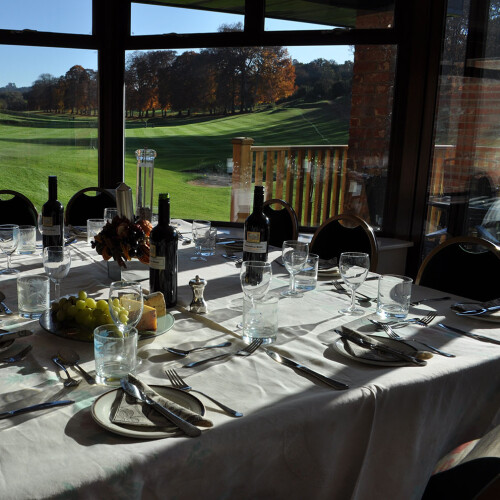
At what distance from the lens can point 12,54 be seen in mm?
3820

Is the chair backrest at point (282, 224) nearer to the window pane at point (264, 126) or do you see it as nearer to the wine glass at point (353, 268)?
the window pane at point (264, 126)

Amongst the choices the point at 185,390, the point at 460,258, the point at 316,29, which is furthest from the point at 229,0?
the point at 185,390

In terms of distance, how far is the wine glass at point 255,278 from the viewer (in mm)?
1567

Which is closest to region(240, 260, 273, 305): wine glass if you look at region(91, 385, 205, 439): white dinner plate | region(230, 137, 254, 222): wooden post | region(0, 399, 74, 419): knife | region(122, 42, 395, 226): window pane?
region(91, 385, 205, 439): white dinner plate

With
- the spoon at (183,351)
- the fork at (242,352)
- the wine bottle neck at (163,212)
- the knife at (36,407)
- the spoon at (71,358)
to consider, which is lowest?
the spoon at (183,351)

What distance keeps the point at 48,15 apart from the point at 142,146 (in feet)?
3.36

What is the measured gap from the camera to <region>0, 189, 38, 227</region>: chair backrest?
3080 millimetres

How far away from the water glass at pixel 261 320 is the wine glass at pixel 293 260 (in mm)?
402

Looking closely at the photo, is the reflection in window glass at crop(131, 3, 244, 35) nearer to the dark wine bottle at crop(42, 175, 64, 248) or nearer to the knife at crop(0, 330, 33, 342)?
the dark wine bottle at crop(42, 175, 64, 248)

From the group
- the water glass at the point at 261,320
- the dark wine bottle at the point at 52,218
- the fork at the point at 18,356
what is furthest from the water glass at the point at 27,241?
the water glass at the point at 261,320

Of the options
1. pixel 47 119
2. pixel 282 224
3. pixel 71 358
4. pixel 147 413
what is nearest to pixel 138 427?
pixel 147 413

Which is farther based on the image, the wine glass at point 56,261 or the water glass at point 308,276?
the water glass at point 308,276

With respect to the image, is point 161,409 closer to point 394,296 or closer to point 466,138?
point 394,296

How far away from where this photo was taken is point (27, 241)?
2318mm
